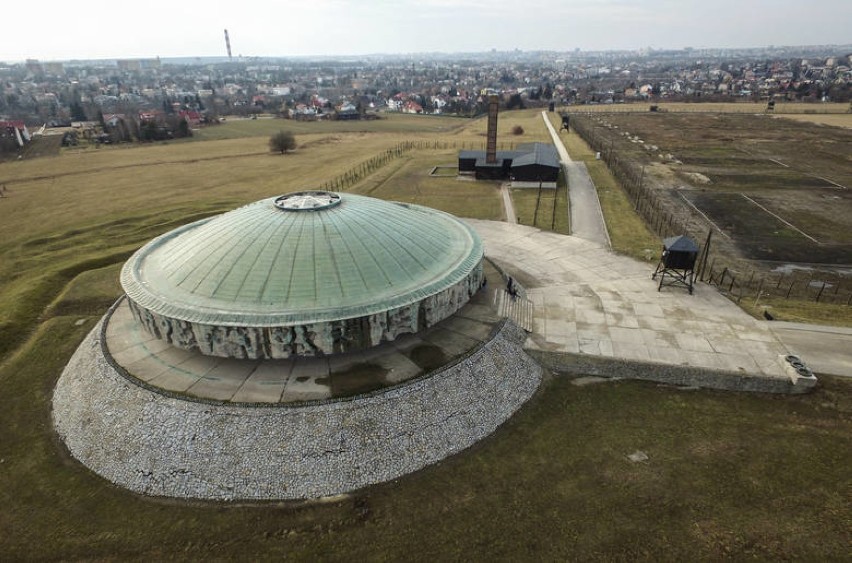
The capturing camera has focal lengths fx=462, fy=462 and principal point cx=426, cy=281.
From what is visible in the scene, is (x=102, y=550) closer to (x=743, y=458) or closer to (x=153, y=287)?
(x=153, y=287)

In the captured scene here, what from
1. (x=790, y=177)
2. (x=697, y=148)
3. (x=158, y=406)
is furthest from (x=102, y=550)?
(x=697, y=148)

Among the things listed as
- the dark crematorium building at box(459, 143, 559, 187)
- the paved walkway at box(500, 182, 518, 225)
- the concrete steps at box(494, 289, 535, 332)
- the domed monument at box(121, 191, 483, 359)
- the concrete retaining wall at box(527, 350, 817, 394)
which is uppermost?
the domed monument at box(121, 191, 483, 359)

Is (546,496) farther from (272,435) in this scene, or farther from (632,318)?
(632,318)

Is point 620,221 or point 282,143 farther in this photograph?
point 282,143

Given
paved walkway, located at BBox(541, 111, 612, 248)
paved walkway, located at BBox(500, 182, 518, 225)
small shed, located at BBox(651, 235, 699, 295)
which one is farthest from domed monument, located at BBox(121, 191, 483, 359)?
paved walkway, located at BBox(500, 182, 518, 225)

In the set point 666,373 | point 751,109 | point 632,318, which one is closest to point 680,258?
point 632,318

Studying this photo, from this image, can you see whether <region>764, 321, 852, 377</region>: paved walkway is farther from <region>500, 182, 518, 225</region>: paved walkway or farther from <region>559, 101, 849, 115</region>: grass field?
<region>559, 101, 849, 115</region>: grass field

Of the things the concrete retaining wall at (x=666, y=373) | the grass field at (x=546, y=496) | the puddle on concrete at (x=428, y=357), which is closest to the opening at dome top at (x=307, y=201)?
the puddle on concrete at (x=428, y=357)

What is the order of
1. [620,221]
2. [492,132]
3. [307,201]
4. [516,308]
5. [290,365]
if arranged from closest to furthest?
1. [290,365]
2. [307,201]
3. [516,308]
4. [620,221]
5. [492,132]
